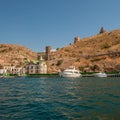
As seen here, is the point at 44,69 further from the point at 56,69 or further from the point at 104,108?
the point at 104,108

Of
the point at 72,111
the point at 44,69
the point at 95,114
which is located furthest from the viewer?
the point at 44,69

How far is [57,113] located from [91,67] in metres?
167

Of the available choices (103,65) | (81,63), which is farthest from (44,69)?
(103,65)

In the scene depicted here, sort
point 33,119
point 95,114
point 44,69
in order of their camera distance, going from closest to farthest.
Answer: point 33,119 → point 95,114 → point 44,69

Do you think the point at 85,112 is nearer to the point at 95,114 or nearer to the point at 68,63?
the point at 95,114

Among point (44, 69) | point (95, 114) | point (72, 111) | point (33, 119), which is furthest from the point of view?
point (44, 69)

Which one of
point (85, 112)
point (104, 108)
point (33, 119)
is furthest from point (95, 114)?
point (33, 119)

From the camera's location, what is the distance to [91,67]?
185375 mm

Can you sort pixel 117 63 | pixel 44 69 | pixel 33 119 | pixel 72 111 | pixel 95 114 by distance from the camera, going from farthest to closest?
pixel 44 69 < pixel 117 63 < pixel 72 111 < pixel 95 114 < pixel 33 119

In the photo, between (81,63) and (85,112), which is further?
(81,63)

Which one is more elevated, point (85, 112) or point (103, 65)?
point (103, 65)

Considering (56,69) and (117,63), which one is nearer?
(117,63)

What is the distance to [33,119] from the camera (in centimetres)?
1836

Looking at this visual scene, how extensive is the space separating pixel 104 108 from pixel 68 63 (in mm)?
176972
